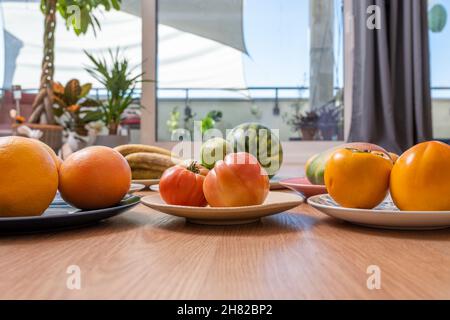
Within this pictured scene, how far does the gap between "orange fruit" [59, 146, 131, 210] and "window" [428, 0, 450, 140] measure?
225 cm

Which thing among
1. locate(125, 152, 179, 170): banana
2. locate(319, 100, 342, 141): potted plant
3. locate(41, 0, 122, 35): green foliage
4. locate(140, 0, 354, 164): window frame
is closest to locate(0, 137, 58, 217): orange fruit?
locate(125, 152, 179, 170): banana

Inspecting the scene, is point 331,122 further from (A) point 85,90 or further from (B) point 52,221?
(B) point 52,221

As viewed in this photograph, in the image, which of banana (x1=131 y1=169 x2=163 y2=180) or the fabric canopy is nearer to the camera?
banana (x1=131 y1=169 x2=163 y2=180)

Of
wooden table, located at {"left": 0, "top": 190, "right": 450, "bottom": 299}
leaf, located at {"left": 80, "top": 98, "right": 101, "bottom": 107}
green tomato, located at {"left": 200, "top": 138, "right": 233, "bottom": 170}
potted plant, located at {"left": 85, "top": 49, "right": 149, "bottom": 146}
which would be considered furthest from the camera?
leaf, located at {"left": 80, "top": 98, "right": 101, "bottom": 107}

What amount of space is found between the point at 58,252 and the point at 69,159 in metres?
0.18

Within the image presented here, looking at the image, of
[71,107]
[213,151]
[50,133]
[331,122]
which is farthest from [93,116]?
[331,122]

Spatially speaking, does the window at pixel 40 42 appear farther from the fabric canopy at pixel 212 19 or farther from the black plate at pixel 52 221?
the black plate at pixel 52 221

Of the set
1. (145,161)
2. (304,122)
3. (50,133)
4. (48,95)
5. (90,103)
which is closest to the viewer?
(145,161)

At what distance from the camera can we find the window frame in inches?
93.3

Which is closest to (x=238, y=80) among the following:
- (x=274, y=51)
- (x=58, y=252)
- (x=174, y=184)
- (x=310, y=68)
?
(x=274, y=51)

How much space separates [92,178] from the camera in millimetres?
508

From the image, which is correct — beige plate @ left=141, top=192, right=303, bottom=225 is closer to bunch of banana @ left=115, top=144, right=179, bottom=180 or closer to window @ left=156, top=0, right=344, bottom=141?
bunch of banana @ left=115, top=144, right=179, bottom=180

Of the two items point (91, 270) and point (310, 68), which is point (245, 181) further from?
point (310, 68)

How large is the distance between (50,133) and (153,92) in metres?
0.84
